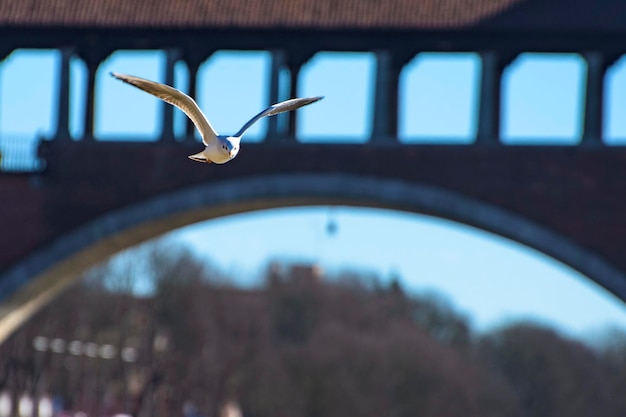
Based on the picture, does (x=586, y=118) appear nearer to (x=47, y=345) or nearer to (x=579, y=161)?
(x=579, y=161)

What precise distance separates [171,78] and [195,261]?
37560mm

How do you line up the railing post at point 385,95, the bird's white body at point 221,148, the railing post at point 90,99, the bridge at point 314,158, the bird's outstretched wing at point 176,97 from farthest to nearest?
the railing post at point 90,99 → the railing post at point 385,95 → the bridge at point 314,158 → the bird's white body at point 221,148 → the bird's outstretched wing at point 176,97

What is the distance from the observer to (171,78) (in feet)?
133

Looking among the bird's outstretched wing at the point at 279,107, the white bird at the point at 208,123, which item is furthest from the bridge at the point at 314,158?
the white bird at the point at 208,123

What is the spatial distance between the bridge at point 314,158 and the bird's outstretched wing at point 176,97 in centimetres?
1837

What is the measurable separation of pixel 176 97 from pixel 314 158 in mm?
19638

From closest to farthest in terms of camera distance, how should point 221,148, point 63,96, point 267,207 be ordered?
point 221,148 < point 63,96 < point 267,207

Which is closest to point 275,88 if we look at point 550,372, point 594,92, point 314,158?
point 314,158

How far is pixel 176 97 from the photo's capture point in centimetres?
2050

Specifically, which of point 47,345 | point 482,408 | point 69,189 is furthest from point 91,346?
point 69,189

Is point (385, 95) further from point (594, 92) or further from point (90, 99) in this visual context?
point (90, 99)

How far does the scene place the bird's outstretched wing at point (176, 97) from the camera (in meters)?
20.1

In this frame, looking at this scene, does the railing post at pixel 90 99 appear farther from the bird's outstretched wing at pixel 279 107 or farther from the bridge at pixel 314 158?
the bird's outstretched wing at pixel 279 107

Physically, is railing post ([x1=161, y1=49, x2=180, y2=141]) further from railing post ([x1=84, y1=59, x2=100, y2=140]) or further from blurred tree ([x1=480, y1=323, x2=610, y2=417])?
blurred tree ([x1=480, y1=323, x2=610, y2=417])
